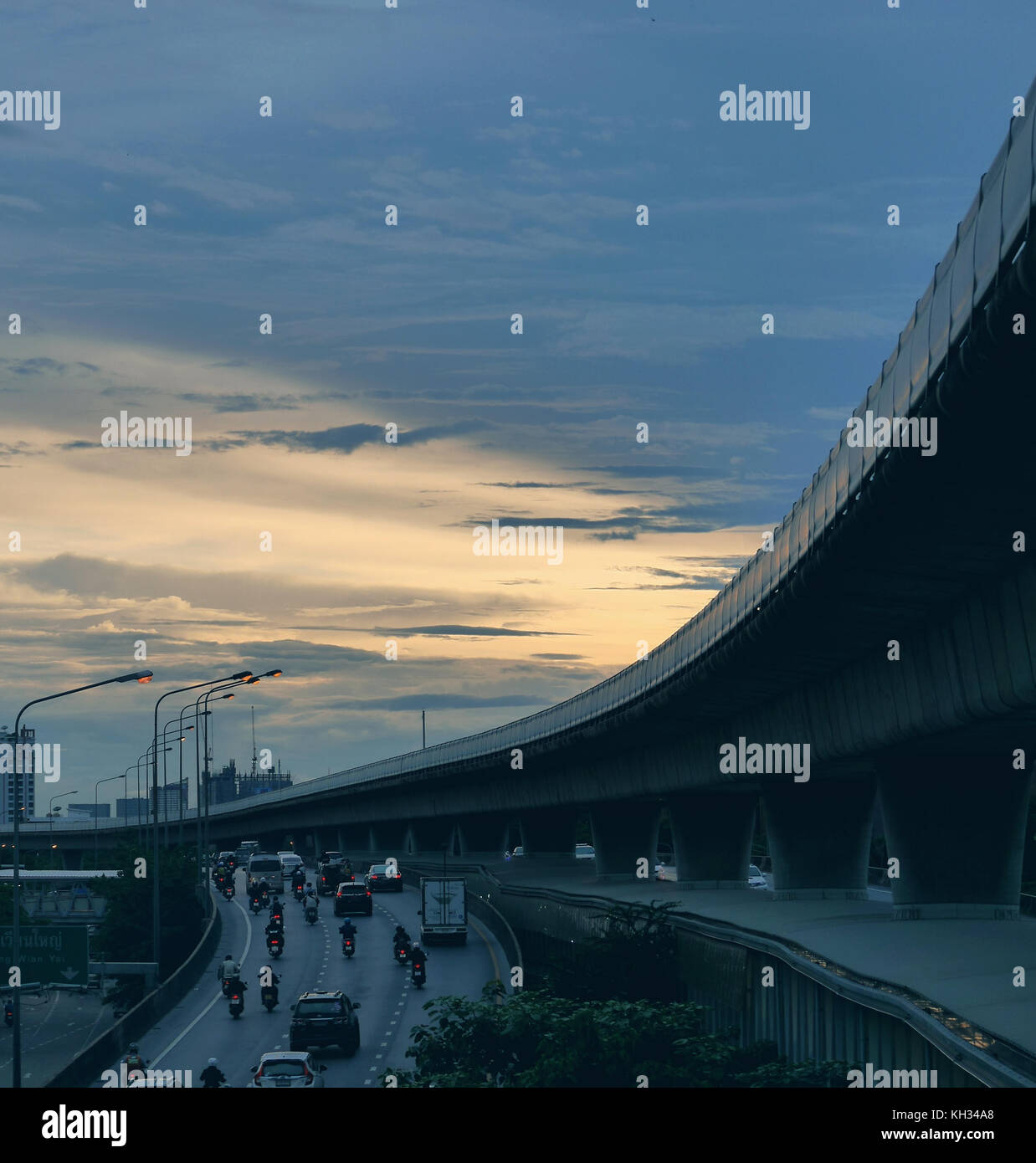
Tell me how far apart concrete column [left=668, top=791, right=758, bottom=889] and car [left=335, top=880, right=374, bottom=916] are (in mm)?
24101

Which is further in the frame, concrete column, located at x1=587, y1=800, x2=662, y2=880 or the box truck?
concrete column, located at x1=587, y1=800, x2=662, y2=880

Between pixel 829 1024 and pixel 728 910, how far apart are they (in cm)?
2035

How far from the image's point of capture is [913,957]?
31453mm

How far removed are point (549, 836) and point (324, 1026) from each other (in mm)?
83241

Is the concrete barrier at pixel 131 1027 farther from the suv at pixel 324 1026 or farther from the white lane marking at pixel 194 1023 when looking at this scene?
the suv at pixel 324 1026

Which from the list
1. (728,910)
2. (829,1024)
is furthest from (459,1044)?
(728,910)

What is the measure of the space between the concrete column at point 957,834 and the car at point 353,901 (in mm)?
52217

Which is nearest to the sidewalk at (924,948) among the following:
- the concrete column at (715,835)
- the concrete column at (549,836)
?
the concrete column at (715,835)

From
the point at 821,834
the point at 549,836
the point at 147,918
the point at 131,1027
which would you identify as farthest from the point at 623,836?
the point at 131,1027

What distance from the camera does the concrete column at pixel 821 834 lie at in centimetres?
5703

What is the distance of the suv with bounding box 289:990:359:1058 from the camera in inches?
1714

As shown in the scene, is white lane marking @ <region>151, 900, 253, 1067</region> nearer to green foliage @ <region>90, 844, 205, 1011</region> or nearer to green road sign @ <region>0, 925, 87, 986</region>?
green road sign @ <region>0, 925, 87, 986</region>

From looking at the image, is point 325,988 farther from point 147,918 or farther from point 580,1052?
point 580,1052

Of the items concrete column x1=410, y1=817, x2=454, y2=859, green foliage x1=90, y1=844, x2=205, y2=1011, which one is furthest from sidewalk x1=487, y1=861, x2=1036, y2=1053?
concrete column x1=410, y1=817, x2=454, y2=859
